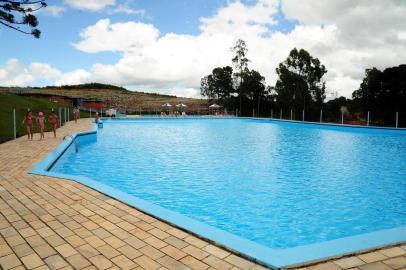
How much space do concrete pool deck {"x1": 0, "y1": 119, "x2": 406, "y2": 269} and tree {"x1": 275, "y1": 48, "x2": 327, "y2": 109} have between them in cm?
3186

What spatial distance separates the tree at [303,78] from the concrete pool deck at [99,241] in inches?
1254

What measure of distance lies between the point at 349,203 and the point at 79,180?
17.3ft

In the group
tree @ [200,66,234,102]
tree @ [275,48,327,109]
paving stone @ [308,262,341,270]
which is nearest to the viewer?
paving stone @ [308,262,341,270]

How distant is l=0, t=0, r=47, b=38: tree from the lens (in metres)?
10.0

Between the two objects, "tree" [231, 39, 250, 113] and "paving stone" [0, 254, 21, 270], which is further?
"tree" [231, 39, 250, 113]

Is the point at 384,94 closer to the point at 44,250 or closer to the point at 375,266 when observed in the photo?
the point at 375,266

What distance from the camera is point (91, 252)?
3018 millimetres

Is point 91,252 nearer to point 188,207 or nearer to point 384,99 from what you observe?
point 188,207

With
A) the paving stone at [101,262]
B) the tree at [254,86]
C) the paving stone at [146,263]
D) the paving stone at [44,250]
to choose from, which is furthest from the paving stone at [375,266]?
the tree at [254,86]

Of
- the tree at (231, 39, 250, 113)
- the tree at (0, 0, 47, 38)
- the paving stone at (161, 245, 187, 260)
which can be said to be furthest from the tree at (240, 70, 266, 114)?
the paving stone at (161, 245, 187, 260)

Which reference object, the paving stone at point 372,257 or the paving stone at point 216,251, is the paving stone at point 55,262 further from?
the paving stone at point 372,257

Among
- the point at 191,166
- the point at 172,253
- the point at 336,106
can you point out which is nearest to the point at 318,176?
the point at 191,166

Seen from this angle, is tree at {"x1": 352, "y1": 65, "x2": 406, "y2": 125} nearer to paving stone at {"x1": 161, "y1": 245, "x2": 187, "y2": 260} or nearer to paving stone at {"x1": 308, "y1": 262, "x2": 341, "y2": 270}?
paving stone at {"x1": 308, "y1": 262, "x2": 341, "y2": 270}

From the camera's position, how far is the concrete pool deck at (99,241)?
2.79 meters
